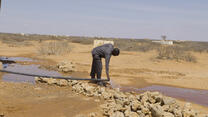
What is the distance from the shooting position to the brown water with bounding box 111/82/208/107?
23.8 feet

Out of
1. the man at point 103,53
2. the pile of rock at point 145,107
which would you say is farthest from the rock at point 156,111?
the man at point 103,53

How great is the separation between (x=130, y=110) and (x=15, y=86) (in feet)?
12.0

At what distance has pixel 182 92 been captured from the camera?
27.0ft

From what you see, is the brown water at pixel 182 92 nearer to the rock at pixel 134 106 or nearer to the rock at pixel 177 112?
the rock at pixel 177 112

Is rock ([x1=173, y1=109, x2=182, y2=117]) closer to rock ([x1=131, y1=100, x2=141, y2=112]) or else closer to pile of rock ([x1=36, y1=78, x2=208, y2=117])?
pile of rock ([x1=36, y1=78, x2=208, y2=117])

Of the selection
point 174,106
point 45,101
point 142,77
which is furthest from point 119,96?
point 142,77

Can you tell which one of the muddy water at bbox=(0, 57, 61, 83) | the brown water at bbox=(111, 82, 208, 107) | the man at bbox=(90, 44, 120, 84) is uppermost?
the man at bbox=(90, 44, 120, 84)

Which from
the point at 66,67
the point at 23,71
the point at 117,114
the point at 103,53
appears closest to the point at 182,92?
the point at 103,53

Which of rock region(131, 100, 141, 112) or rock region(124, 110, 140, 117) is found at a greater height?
rock region(131, 100, 141, 112)

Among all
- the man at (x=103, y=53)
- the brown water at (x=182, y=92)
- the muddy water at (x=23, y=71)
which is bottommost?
the brown water at (x=182, y=92)

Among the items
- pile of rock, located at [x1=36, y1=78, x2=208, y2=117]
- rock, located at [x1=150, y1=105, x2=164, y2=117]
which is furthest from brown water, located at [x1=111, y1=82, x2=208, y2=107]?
rock, located at [x1=150, y1=105, x2=164, y2=117]

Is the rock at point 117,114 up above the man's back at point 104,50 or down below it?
below

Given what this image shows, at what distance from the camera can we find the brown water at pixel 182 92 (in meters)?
7.26

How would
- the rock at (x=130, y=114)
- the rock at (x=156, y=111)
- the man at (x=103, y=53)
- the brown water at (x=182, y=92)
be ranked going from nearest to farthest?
the rock at (x=156, y=111), the rock at (x=130, y=114), the man at (x=103, y=53), the brown water at (x=182, y=92)
